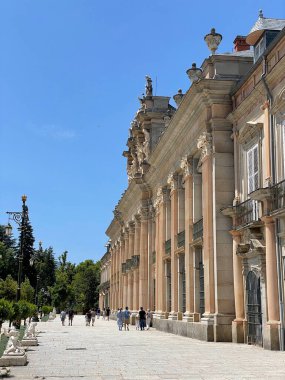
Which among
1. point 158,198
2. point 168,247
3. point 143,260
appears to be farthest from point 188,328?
point 143,260

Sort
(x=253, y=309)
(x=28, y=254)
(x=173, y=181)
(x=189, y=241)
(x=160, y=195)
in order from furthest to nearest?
(x=28, y=254) < (x=160, y=195) < (x=173, y=181) < (x=189, y=241) < (x=253, y=309)

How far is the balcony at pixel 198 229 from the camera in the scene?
24.9m

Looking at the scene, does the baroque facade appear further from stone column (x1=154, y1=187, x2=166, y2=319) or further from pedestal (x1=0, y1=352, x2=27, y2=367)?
pedestal (x1=0, y1=352, x2=27, y2=367)

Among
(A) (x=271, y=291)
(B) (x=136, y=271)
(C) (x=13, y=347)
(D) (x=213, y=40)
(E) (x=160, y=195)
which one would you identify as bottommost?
(C) (x=13, y=347)

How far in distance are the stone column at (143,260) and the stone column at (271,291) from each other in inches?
888

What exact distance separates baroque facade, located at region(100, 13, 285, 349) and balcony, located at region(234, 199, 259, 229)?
0.13 feet

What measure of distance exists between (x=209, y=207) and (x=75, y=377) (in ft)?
42.3

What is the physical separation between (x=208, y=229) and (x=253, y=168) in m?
3.60

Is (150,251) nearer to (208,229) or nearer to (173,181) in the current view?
(173,181)

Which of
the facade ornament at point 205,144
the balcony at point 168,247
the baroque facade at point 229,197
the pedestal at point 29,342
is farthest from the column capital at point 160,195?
the pedestal at point 29,342

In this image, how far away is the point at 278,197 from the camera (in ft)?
58.8

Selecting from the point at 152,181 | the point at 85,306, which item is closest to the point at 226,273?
the point at 152,181

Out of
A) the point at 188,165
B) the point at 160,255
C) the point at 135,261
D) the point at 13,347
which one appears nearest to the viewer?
the point at 13,347

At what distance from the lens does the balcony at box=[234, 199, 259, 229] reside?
20156mm
